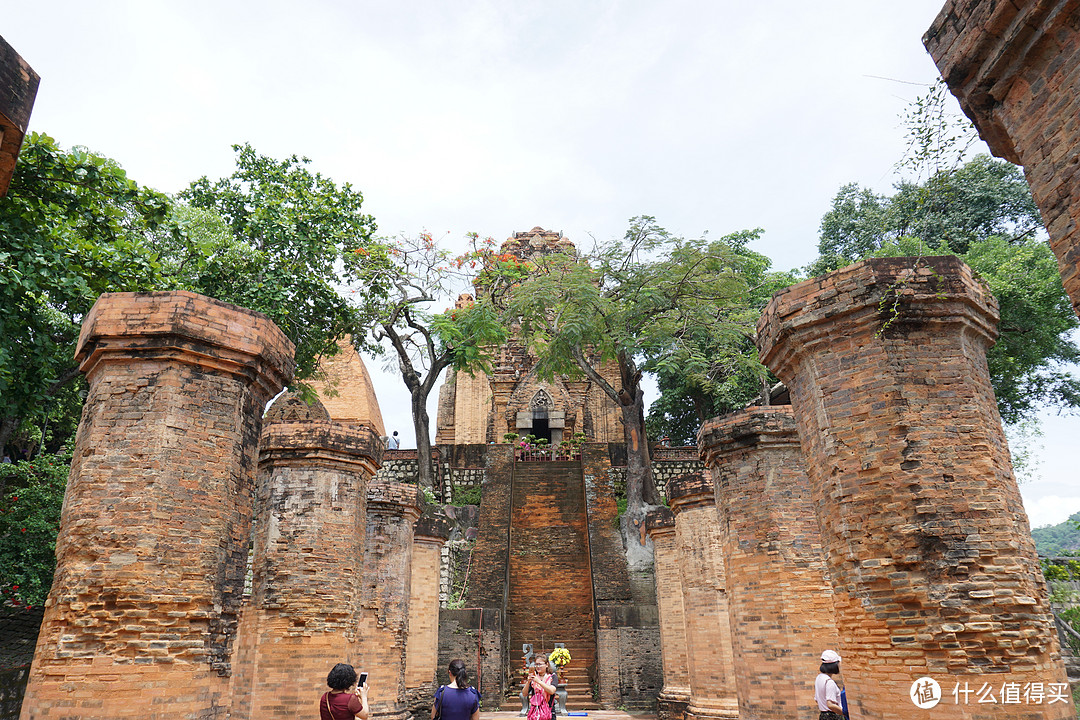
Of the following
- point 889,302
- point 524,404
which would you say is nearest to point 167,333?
point 889,302

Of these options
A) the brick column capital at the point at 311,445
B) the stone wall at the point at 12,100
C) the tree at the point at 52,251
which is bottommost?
the brick column capital at the point at 311,445

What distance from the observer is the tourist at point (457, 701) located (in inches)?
187

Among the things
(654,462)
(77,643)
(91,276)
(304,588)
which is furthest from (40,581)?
(654,462)

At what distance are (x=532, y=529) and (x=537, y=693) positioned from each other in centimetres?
1122

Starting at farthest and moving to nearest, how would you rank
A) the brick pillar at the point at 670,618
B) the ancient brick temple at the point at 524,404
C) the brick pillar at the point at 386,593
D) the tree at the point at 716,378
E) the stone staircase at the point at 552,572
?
the ancient brick temple at the point at 524,404 → the tree at the point at 716,378 → the stone staircase at the point at 552,572 → the brick pillar at the point at 670,618 → the brick pillar at the point at 386,593

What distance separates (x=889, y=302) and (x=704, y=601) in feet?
21.6

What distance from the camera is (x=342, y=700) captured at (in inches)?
Answer: 174

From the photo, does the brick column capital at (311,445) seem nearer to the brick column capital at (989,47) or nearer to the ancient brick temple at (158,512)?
the ancient brick temple at (158,512)

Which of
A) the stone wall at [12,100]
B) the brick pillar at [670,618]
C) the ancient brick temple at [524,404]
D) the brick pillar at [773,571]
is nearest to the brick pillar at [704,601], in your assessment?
the brick pillar at [670,618]

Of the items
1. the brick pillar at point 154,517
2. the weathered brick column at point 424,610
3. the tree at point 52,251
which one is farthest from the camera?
the weathered brick column at point 424,610

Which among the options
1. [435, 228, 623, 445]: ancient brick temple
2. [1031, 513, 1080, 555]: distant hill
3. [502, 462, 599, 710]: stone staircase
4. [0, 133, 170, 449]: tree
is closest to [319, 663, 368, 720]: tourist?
[0, 133, 170, 449]: tree

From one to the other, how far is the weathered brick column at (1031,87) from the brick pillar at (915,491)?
53.2 inches

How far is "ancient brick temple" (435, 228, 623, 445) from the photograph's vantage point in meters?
25.8

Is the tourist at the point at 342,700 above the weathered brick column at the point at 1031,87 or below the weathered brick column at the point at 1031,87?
below
